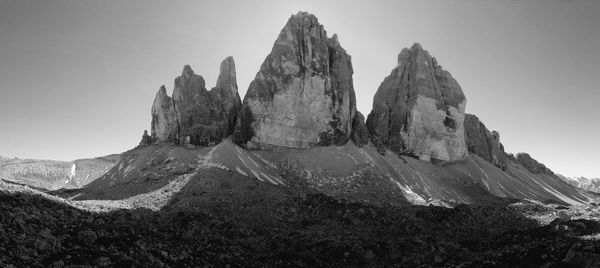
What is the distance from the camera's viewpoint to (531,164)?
10625cm

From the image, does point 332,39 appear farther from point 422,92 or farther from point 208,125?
point 208,125

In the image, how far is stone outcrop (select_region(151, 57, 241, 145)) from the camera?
6094 centimetres

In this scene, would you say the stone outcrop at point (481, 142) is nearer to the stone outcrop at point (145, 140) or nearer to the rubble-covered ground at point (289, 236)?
the rubble-covered ground at point (289, 236)

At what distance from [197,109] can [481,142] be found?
59558 millimetres

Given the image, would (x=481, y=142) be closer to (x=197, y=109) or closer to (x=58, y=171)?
(x=197, y=109)

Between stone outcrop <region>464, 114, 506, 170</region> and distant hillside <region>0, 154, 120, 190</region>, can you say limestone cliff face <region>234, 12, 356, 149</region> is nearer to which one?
distant hillside <region>0, 154, 120, 190</region>

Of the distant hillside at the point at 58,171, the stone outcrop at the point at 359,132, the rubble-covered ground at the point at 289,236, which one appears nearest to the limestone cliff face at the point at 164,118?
the distant hillside at the point at 58,171

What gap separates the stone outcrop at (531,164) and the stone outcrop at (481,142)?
16959mm

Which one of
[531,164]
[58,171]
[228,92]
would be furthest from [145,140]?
[531,164]

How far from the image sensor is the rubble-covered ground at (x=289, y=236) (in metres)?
15.5

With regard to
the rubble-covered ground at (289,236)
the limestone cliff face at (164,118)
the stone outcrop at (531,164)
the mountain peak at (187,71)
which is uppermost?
the mountain peak at (187,71)

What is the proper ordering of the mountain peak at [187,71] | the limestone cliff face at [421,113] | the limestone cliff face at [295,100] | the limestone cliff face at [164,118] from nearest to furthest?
the limestone cliff face at [295,100] < the limestone cliff face at [164,118] < the mountain peak at [187,71] < the limestone cliff face at [421,113]

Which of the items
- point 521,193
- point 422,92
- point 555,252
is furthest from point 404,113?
point 555,252

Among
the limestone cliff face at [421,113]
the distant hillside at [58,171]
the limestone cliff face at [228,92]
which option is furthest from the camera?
the distant hillside at [58,171]
